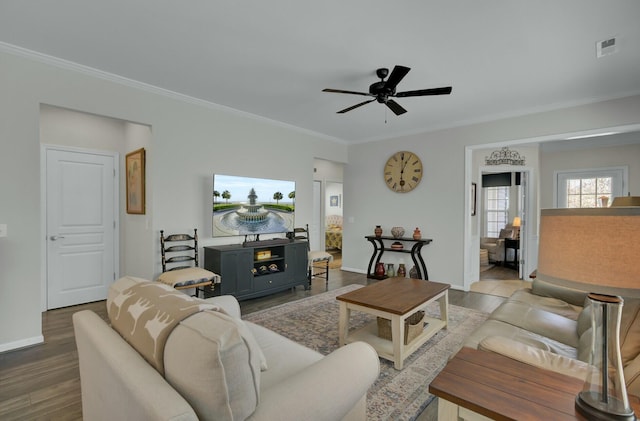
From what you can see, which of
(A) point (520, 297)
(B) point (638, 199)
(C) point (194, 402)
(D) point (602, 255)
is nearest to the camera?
(D) point (602, 255)

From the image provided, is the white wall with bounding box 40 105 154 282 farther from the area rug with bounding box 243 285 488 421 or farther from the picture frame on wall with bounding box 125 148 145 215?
the area rug with bounding box 243 285 488 421

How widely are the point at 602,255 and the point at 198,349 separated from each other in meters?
1.13

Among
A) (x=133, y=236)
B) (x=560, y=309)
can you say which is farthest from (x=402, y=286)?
(x=133, y=236)

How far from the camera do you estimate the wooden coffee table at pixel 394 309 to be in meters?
2.43

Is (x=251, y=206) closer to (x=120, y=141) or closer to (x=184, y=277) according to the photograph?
(x=184, y=277)

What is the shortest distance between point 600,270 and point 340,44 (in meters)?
2.47

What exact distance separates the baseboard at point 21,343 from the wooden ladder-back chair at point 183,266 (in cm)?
109

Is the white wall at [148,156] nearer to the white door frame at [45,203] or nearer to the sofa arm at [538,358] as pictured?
the white door frame at [45,203]

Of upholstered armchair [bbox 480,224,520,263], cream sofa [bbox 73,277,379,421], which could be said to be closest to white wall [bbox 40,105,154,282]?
cream sofa [bbox 73,277,379,421]

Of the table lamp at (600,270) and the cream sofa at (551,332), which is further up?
the table lamp at (600,270)

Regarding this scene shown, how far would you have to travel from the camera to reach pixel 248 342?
100cm

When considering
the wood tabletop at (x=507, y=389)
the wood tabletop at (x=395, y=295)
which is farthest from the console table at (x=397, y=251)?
the wood tabletop at (x=507, y=389)

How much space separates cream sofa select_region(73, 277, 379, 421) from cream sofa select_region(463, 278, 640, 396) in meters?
0.72

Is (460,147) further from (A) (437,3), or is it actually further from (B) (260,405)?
(B) (260,405)
